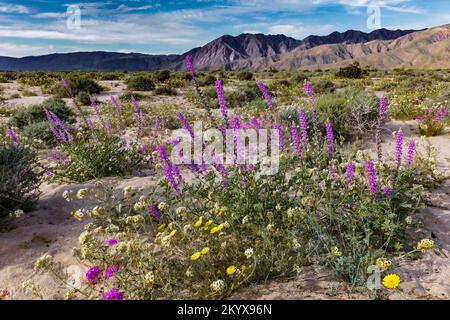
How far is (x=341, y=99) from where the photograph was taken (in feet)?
25.7

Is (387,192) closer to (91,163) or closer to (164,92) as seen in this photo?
(91,163)

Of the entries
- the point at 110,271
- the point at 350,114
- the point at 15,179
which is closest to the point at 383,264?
the point at 110,271

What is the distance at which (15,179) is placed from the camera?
4102 millimetres

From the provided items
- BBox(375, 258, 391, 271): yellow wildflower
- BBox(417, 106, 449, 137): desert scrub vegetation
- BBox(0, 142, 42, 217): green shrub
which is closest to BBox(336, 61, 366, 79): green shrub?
BBox(417, 106, 449, 137): desert scrub vegetation

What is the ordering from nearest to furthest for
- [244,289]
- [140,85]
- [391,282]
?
[391,282]
[244,289]
[140,85]

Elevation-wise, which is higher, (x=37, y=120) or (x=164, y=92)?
(x=164, y=92)

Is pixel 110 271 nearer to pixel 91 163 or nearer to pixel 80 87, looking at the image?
pixel 91 163

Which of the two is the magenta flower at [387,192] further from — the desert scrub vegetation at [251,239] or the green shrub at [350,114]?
the green shrub at [350,114]

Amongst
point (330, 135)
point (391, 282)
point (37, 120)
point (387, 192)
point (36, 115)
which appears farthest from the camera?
point (36, 115)

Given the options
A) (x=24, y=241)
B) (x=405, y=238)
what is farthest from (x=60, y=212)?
(x=405, y=238)

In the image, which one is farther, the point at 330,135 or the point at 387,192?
the point at 330,135

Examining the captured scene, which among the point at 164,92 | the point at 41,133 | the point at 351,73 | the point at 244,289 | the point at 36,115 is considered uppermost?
the point at 351,73

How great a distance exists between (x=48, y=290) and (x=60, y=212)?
65.6 inches
